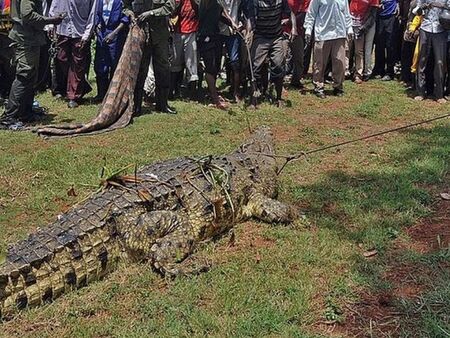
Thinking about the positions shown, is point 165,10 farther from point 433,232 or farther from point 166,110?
point 433,232

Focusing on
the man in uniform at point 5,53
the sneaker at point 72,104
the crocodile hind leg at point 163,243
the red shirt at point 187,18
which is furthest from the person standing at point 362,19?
the crocodile hind leg at point 163,243

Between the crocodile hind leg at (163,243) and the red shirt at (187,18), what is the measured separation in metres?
5.35

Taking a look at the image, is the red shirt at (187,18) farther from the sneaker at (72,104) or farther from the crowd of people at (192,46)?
the sneaker at (72,104)

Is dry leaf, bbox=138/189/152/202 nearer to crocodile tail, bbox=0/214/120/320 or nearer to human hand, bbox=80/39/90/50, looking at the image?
crocodile tail, bbox=0/214/120/320

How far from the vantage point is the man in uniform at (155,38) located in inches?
336

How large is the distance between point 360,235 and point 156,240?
1.67 metres

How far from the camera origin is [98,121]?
26.8 feet

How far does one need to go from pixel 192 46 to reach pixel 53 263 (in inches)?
244

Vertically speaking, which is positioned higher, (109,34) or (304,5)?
(304,5)

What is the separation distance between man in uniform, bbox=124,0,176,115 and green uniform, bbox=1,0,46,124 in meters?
1.29

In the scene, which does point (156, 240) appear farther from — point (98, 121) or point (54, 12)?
point (54, 12)

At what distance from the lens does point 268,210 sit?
5391 mm

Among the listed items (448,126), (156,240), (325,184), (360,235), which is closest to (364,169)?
(325,184)

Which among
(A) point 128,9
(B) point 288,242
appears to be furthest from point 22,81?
(B) point 288,242
